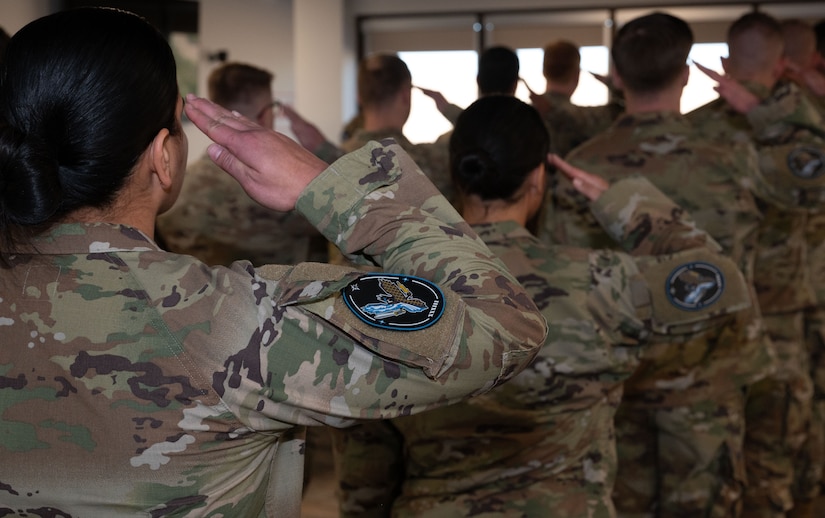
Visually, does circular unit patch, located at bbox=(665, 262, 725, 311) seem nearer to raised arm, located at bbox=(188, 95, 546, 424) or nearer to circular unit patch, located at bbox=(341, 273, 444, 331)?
raised arm, located at bbox=(188, 95, 546, 424)

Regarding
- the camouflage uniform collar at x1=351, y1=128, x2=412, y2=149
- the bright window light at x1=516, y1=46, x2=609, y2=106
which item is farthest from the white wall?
the bright window light at x1=516, y1=46, x2=609, y2=106

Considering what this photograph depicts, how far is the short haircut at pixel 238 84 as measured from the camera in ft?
11.5

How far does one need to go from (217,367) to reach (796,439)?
123 inches

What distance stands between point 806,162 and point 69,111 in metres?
2.39

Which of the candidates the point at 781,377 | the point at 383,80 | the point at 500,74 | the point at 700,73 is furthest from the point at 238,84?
the point at 700,73

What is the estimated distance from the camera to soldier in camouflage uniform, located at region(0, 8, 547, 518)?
3.21ft

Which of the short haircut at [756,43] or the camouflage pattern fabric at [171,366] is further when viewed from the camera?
the short haircut at [756,43]

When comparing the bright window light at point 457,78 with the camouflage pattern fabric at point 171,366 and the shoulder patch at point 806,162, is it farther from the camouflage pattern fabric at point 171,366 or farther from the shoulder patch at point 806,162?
the camouflage pattern fabric at point 171,366

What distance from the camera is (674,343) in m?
2.72

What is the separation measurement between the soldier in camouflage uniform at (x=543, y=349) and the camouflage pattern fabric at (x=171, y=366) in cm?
74

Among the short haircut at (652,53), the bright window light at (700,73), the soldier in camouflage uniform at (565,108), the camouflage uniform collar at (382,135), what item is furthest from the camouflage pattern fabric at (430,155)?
the bright window light at (700,73)

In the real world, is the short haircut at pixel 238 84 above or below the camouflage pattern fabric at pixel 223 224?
above

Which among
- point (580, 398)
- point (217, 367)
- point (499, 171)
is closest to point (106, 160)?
point (217, 367)

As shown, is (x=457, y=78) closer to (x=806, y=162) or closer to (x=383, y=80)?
→ (x=383, y=80)
